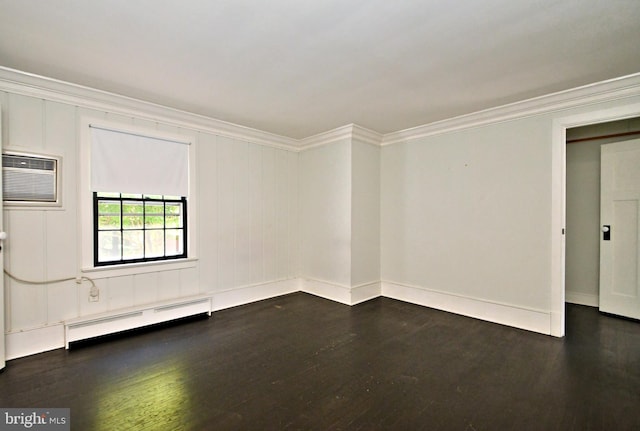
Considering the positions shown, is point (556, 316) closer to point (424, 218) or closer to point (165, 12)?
point (424, 218)

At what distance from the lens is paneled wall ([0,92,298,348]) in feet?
9.51

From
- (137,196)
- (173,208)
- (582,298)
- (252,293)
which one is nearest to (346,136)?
(173,208)

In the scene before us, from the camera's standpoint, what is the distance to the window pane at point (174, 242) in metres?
3.89

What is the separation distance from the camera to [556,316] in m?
3.32

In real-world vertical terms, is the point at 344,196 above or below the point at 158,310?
above

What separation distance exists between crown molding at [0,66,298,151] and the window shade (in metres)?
0.26

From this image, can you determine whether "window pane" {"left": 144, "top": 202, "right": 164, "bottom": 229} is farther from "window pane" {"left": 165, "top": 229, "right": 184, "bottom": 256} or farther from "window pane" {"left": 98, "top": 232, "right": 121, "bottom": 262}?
"window pane" {"left": 98, "top": 232, "right": 121, "bottom": 262}

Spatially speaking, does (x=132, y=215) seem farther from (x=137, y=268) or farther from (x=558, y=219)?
(x=558, y=219)

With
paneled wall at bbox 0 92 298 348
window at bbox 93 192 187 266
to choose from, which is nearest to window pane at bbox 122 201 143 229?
window at bbox 93 192 187 266

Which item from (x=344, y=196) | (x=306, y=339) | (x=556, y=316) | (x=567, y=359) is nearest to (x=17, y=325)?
(x=306, y=339)

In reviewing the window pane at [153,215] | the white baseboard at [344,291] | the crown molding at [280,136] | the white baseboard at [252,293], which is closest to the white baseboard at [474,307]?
the white baseboard at [344,291]

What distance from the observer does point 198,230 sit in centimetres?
407

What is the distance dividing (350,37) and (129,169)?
2.84 m

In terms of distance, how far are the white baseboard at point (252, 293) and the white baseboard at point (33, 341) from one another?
1.63 meters
